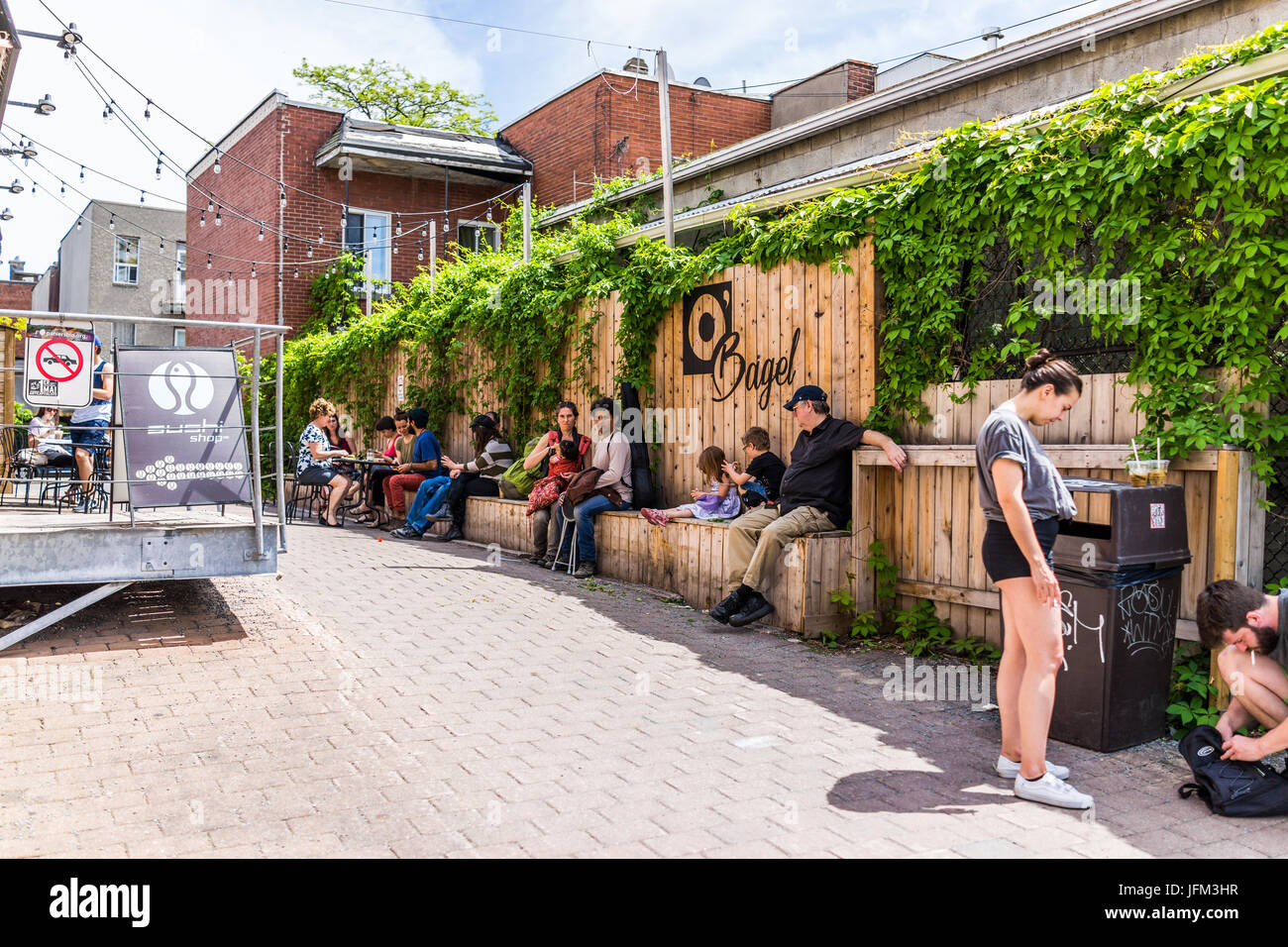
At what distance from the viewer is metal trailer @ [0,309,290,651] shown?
20.4ft

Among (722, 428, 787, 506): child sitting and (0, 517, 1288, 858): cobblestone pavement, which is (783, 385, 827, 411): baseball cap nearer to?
(722, 428, 787, 506): child sitting

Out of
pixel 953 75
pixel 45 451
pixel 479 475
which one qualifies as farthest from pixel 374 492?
pixel 953 75

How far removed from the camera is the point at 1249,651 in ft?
14.4

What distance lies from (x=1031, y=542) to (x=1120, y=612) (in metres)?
0.96

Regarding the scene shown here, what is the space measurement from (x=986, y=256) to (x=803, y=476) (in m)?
1.97

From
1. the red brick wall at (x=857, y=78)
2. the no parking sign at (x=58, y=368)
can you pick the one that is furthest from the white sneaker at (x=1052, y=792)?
the red brick wall at (x=857, y=78)

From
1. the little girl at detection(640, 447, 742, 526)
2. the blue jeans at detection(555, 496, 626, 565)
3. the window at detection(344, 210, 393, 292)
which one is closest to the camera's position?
the little girl at detection(640, 447, 742, 526)

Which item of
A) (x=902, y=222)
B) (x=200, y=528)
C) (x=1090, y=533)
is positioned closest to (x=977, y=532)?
(x=1090, y=533)

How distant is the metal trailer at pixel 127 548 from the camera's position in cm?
622

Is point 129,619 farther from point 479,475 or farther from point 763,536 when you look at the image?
point 479,475

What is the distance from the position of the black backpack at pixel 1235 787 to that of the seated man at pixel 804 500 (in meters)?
3.26

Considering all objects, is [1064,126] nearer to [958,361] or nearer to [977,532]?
[958,361]

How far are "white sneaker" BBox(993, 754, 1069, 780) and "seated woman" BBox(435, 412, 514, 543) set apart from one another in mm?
8777

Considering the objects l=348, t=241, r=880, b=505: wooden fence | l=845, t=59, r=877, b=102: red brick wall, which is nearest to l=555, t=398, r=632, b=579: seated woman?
l=348, t=241, r=880, b=505: wooden fence
